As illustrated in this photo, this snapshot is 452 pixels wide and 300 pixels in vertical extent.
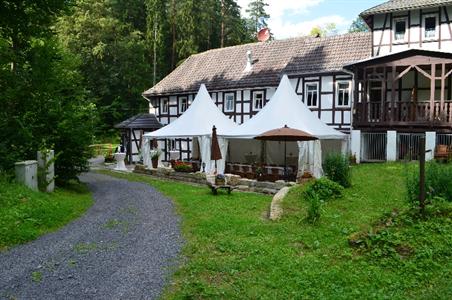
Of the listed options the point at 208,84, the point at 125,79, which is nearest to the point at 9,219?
the point at 208,84

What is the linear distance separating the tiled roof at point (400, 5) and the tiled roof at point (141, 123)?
49.0ft

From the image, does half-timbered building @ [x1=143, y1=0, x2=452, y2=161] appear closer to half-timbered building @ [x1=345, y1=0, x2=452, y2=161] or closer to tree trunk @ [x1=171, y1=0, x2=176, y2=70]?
half-timbered building @ [x1=345, y1=0, x2=452, y2=161]

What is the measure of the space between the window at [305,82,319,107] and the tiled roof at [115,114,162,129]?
11112 millimetres

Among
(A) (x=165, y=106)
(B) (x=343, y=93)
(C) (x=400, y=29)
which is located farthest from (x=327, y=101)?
(A) (x=165, y=106)

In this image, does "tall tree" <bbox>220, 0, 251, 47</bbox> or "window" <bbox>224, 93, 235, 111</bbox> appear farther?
"tall tree" <bbox>220, 0, 251, 47</bbox>

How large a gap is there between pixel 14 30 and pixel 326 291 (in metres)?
8.81

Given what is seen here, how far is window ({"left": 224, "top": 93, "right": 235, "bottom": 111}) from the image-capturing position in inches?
1019

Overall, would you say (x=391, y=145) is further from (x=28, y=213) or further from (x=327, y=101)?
(x=28, y=213)

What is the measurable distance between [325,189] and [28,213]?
23.6 ft

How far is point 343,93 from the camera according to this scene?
70.8 feet

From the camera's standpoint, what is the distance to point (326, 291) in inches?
221

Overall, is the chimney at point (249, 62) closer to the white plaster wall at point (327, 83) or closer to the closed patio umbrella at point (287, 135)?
the white plaster wall at point (327, 83)

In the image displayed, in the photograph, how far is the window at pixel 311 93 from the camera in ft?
73.4

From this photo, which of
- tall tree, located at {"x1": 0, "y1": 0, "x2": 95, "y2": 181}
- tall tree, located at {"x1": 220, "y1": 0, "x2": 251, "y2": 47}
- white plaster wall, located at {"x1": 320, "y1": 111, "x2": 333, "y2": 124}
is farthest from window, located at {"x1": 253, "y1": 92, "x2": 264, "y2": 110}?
tall tree, located at {"x1": 220, "y1": 0, "x2": 251, "y2": 47}
